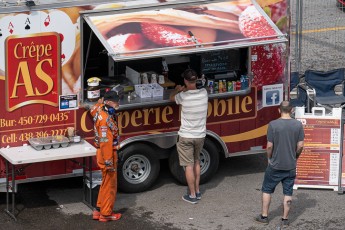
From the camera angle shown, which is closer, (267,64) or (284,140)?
(284,140)

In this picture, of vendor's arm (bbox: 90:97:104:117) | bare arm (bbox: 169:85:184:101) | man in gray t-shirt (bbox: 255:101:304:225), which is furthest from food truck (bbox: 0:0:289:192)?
man in gray t-shirt (bbox: 255:101:304:225)

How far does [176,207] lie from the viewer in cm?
1091

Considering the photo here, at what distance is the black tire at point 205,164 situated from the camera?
11.5 metres

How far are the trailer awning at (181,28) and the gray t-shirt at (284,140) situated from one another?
4.20 ft

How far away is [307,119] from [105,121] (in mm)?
2688

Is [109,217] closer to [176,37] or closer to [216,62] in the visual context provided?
[176,37]

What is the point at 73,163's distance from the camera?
35.7ft

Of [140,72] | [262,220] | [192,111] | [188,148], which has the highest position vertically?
[140,72]

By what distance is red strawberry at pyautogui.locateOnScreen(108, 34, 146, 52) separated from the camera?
10.3 metres

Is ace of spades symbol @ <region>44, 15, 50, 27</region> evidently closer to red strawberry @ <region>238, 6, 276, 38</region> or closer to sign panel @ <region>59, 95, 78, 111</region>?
sign panel @ <region>59, 95, 78, 111</region>

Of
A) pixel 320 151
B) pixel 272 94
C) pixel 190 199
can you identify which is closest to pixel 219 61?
pixel 272 94

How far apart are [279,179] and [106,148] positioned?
77.0 inches

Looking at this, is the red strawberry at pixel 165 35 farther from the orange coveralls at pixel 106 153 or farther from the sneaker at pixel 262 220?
the sneaker at pixel 262 220

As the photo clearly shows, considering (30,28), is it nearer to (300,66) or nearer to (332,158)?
(332,158)
